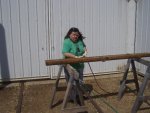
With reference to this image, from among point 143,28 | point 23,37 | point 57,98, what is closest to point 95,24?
point 143,28

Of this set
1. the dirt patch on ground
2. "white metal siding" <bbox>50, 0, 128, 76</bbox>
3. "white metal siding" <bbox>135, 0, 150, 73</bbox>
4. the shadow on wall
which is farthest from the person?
"white metal siding" <bbox>135, 0, 150, 73</bbox>

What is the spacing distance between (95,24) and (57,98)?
2.85 metres

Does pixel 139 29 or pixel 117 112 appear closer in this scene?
pixel 117 112

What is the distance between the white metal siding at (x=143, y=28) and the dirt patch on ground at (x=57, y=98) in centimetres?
130

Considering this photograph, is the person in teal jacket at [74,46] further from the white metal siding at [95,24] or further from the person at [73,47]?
the white metal siding at [95,24]

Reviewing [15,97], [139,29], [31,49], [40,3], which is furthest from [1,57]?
[139,29]

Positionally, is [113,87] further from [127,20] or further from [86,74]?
[127,20]

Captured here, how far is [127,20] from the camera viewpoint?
8.09 metres

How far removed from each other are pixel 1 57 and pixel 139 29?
14.5ft

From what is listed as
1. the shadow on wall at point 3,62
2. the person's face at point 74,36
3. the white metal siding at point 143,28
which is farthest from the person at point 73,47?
the white metal siding at point 143,28

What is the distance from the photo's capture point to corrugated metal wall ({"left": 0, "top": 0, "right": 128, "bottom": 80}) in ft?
23.9

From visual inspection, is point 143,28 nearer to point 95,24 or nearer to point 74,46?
point 95,24

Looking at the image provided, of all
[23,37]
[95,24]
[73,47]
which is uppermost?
[95,24]

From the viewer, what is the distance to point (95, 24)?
7.84 meters
